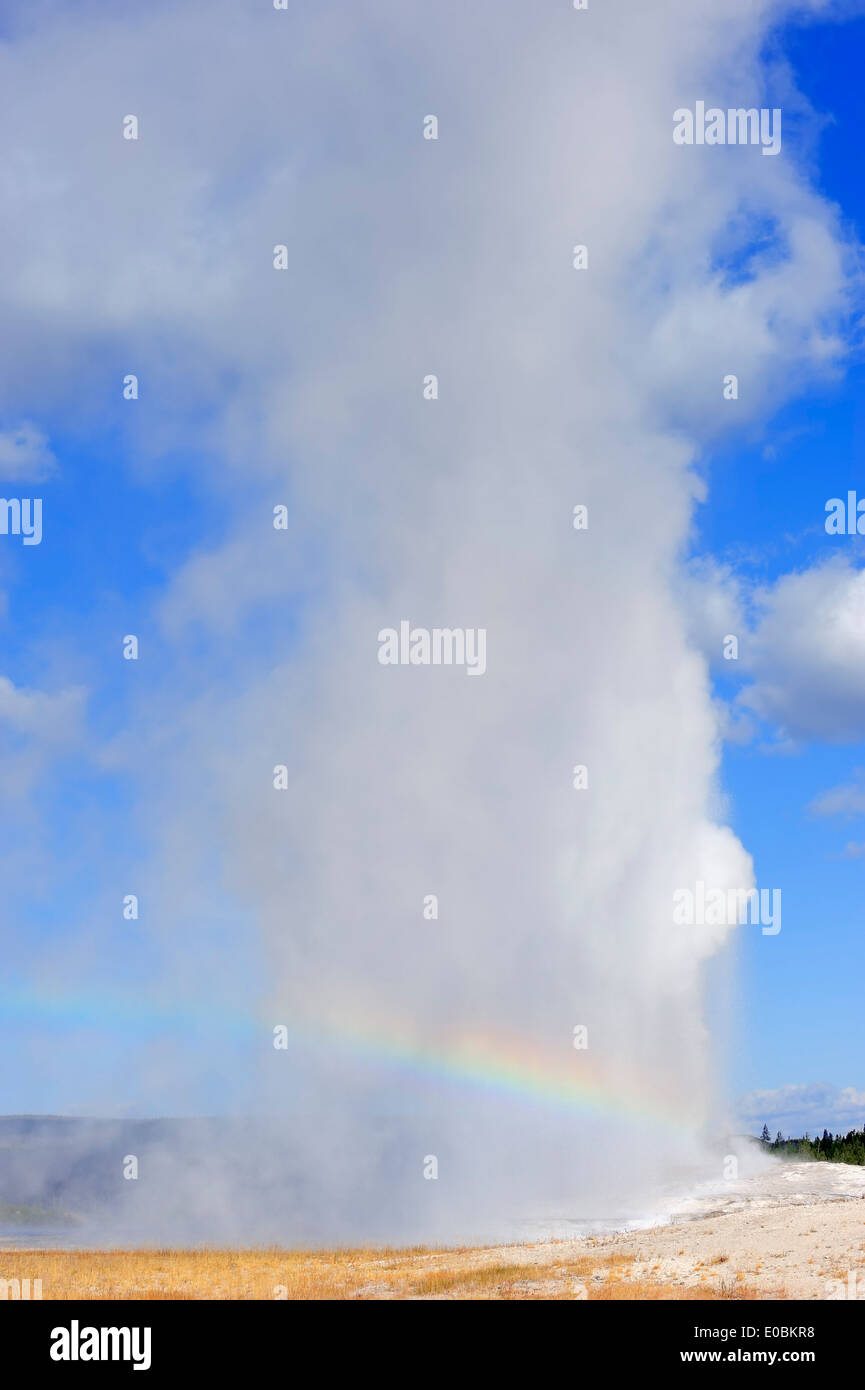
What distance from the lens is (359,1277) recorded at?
127 ft

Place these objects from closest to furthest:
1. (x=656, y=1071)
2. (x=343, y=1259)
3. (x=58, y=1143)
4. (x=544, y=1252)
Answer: (x=544, y=1252)
(x=343, y=1259)
(x=656, y=1071)
(x=58, y=1143)

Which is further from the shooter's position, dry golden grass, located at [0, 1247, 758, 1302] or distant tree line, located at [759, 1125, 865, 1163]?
distant tree line, located at [759, 1125, 865, 1163]

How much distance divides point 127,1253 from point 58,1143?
11691cm

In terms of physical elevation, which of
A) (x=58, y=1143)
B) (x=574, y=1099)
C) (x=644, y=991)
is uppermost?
(x=644, y=991)

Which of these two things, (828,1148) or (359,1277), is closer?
(359,1277)

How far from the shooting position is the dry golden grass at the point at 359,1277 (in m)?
31.8

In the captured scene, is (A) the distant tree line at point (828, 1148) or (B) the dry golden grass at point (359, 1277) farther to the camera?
(A) the distant tree line at point (828, 1148)

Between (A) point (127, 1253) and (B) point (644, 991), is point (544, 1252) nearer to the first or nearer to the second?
(A) point (127, 1253)

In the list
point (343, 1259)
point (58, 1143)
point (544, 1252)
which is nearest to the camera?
point (544, 1252)

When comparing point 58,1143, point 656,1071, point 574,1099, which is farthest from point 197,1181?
point 58,1143

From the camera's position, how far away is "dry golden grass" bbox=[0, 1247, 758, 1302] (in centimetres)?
3183

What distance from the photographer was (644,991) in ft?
263
